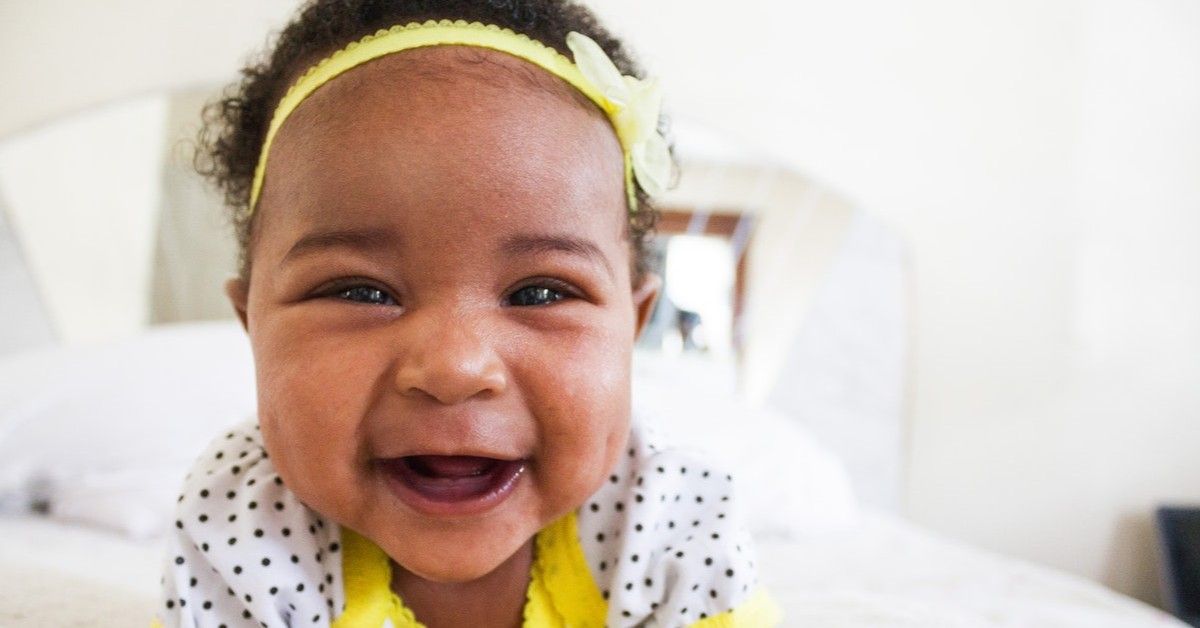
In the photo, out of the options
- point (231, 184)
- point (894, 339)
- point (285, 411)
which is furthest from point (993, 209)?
point (285, 411)

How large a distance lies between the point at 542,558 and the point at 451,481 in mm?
170

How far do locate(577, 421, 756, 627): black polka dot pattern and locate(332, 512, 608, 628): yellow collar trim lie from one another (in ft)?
0.05

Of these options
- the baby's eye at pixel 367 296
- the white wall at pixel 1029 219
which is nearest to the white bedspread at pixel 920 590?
the baby's eye at pixel 367 296

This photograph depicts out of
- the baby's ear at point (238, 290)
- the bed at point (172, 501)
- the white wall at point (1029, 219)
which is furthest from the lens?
the white wall at point (1029, 219)

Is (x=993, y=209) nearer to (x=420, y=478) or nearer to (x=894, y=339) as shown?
(x=894, y=339)

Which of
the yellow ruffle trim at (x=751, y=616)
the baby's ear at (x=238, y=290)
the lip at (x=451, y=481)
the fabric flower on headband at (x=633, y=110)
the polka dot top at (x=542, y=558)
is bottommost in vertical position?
the yellow ruffle trim at (x=751, y=616)

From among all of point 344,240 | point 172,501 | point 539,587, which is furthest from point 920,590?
point 172,501

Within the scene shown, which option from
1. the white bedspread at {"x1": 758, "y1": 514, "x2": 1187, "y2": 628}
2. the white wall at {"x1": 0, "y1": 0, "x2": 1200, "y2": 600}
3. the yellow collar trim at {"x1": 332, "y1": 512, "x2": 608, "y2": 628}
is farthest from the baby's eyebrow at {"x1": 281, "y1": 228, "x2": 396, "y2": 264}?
the white wall at {"x1": 0, "y1": 0, "x2": 1200, "y2": 600}

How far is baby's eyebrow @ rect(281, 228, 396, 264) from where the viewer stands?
0.58 m

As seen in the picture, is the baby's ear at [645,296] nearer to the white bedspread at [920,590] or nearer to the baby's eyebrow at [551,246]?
the baby's eyebrow at [551,246]

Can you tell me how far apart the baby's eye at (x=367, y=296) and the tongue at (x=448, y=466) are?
0.34ft

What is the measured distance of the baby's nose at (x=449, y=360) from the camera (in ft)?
1.78

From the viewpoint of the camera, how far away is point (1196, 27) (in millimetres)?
1989

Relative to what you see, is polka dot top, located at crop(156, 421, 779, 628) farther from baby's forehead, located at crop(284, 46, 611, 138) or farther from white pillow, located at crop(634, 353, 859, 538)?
white pillow, located at crop(634, 353, 859, 538)
